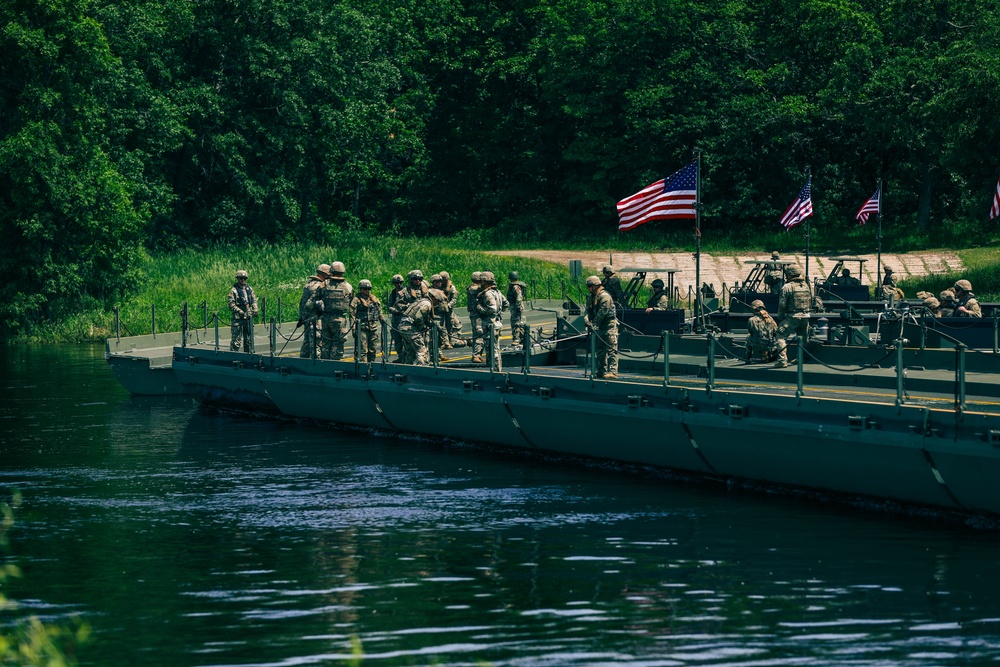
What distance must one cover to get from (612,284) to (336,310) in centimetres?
511

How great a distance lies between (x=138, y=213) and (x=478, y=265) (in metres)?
12.2

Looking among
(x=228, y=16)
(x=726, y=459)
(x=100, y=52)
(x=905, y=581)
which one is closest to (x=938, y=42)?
(x=228, y=16)

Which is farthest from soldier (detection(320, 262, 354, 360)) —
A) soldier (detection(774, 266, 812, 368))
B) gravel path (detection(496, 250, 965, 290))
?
gravel path (detection(496, 250, 965, 290))

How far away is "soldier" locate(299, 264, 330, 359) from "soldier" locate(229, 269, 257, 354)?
6.89 feet

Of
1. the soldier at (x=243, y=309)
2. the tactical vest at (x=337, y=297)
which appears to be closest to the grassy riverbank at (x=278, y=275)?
the soldier at (x=243, y=309)

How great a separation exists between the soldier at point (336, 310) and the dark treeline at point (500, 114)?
82.1 feet

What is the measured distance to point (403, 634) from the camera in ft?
45.5

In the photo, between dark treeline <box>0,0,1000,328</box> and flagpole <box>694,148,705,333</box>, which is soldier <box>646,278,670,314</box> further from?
dark treeline <box>0,0,1000,328</box>

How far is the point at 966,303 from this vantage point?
2802cm

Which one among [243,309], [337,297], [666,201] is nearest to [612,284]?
[666,201]

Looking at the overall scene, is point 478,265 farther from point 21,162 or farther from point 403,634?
point 403,634

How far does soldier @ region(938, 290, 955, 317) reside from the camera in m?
28.9

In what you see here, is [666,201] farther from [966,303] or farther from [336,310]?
[336,310]

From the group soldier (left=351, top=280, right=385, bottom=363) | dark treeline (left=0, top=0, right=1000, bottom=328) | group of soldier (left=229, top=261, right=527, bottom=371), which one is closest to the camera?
group of soldier (left=229, top=261, right=527, bottom=371)
